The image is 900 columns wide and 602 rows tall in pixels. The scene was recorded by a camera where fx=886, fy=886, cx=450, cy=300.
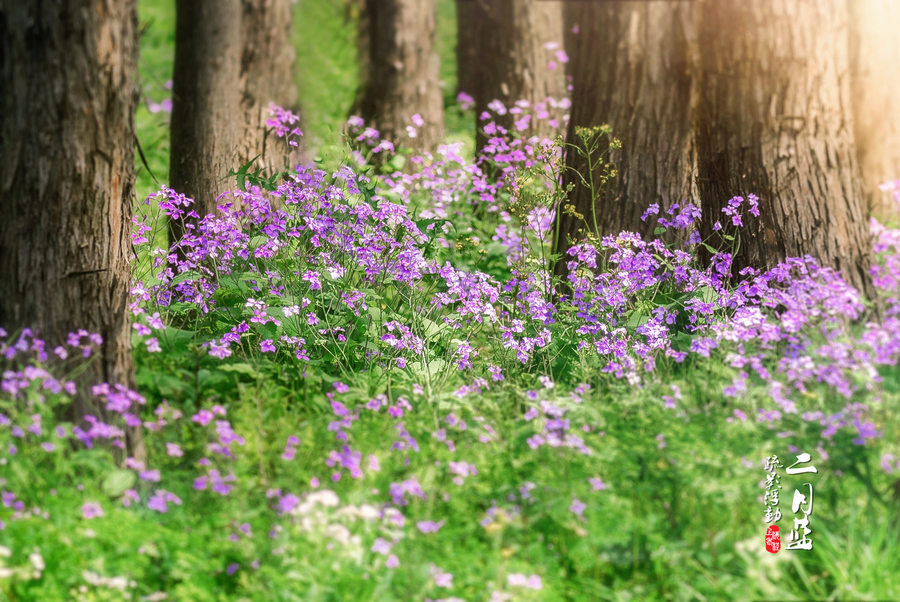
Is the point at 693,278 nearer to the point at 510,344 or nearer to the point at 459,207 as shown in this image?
the point at 510,344

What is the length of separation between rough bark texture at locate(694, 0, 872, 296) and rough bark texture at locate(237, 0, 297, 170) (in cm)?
291

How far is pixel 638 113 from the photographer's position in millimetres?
5266

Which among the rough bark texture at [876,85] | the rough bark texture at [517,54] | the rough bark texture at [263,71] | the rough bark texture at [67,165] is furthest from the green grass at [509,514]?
the rough bark texture at [517,54]

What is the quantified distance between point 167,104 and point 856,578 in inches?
376

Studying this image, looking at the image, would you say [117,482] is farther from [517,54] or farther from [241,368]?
[517,54]

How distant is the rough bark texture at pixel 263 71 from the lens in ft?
20.3

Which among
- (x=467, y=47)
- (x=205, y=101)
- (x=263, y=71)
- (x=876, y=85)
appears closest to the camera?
(x=205, y=101)

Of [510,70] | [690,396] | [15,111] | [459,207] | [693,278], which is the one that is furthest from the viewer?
[510,70]

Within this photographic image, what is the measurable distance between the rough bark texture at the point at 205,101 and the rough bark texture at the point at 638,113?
223 cm

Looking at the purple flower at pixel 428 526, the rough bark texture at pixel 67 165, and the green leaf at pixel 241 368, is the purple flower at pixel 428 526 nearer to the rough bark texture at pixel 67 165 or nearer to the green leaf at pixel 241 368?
the green leaf at pixel 241 368

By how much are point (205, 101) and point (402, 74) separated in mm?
3168

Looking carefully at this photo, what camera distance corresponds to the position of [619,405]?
12.2 feet

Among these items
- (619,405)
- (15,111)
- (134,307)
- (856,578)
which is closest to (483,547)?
(619,405)

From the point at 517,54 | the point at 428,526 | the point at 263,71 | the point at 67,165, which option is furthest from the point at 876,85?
the point at 67,165
